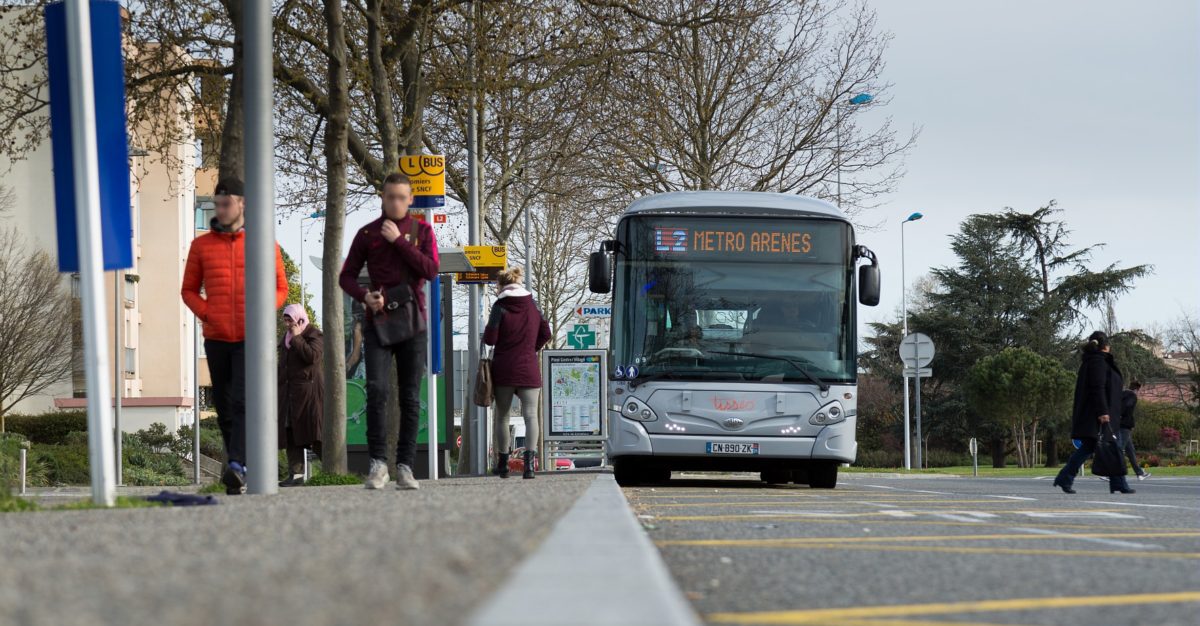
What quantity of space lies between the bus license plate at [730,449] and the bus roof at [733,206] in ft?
8.09

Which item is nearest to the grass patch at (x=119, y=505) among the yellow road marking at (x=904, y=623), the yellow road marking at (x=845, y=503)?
the yellow road marking at (x=845, y=503)

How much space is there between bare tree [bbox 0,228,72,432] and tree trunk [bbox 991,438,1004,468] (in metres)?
38.0

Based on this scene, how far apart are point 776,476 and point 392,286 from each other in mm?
9014

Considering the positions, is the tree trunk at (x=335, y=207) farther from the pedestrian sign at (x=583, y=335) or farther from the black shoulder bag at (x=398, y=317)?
the pedestrian sign at (x=583, y=335)

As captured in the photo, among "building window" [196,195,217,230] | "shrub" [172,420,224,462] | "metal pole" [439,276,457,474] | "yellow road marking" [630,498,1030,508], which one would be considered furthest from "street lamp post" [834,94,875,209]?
"building window" [196,195,217,230]

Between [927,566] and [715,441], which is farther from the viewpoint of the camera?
[715,441]

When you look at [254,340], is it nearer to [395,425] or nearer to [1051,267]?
[395,425]

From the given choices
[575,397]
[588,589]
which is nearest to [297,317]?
[575,397]

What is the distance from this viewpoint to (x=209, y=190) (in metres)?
64.9

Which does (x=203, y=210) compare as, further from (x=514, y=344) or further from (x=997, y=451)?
(x=514, y=344)

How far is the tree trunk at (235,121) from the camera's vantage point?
→ 51.1 ft

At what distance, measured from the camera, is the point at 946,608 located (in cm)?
428

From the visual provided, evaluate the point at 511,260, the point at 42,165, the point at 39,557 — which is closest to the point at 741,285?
the point at 39,557

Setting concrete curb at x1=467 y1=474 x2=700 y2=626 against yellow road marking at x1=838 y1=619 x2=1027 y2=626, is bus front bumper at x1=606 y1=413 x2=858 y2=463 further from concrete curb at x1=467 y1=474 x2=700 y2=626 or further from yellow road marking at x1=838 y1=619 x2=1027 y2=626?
yellow road marking at x1=838 y1=619 x2=1027 y2=626
